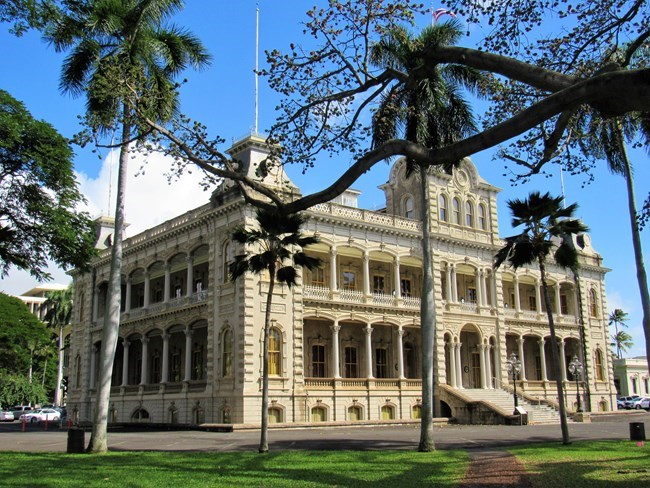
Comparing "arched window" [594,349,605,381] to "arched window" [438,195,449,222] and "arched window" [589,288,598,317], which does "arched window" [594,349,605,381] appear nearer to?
"arched window" [589,288,598,317]

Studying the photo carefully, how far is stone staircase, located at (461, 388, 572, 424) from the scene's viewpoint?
40219mm

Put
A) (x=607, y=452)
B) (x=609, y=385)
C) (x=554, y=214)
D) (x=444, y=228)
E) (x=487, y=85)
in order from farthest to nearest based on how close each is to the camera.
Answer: (x=609, y=385)
(x=444, y=228)
(x=554, y=214)
(x=607, y=452)
(x=487, y=85)

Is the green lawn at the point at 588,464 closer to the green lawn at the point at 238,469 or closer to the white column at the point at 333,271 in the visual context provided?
the green lawn at the point at 238,469

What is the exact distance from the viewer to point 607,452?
60.7 feet

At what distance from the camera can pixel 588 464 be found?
15602 millimetres

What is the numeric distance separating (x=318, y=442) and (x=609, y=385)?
38.3 meters

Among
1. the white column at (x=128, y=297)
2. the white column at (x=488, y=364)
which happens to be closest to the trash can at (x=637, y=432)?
the white column at (x=488, y=364)

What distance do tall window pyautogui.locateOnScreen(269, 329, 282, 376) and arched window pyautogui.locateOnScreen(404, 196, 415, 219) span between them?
13897 mm

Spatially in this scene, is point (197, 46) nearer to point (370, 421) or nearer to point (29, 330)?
point (370, 421)

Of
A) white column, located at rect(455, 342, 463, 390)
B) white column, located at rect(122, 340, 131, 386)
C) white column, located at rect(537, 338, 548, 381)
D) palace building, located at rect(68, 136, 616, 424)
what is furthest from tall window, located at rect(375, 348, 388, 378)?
white column, located at rect(122, 340, 131, 386)

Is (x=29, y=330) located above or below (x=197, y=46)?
below

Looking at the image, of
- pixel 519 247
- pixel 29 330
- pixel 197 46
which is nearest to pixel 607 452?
pixel 519 247

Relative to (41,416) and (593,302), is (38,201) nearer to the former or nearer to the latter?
(41,416)

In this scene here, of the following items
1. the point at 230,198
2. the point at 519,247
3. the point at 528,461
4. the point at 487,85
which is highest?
the point at 230,198
